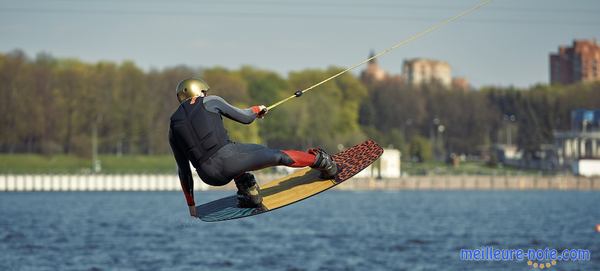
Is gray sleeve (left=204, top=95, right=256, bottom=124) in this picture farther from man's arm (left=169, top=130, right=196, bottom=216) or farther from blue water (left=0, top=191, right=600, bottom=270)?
blue water (left=0, top=191, right=600, bottom=270)

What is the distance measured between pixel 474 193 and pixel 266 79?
3716 centimetres

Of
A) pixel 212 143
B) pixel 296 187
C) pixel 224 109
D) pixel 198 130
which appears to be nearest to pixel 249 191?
pixel 296 187

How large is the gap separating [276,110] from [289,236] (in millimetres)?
91640

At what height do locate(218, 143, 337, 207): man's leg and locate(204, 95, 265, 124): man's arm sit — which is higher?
locate(204, 95, 265, 124): man's arm

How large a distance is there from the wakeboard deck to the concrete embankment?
92071 mm

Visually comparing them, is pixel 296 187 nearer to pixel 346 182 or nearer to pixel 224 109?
pixel 224 109

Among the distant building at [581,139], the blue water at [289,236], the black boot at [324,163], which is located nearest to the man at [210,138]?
the blue water at [289,236]

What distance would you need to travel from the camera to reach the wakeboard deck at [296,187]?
61.4ft

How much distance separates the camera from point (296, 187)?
19844mm

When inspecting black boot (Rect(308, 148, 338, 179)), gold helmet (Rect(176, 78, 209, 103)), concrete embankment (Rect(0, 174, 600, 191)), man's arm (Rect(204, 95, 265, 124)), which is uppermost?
gold helmet (Rect(176, 78, 209, 103))

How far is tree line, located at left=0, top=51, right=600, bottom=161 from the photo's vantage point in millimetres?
142375

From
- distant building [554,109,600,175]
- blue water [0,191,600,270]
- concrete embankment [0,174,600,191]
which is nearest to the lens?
blue water [0,191,600,270]

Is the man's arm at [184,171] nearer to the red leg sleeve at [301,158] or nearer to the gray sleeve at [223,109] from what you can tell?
the gray sleeve at [223,109]

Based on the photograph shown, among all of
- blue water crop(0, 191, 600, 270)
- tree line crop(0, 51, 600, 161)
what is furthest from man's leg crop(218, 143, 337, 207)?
tree line crop(0, 51, 600, 161)
